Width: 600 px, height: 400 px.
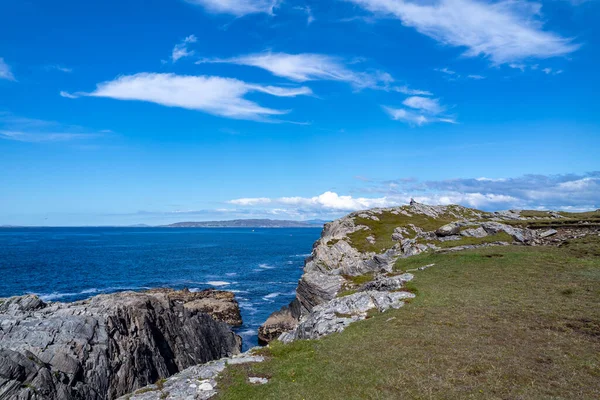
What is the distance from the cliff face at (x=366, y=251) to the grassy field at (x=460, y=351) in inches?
194

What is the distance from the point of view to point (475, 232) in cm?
6744

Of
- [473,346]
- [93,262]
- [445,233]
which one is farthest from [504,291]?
[93,262]

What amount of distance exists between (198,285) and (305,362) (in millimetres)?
87174

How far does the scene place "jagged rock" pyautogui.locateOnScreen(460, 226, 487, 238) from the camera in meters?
66.4

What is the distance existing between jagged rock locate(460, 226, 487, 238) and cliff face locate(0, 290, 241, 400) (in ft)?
161

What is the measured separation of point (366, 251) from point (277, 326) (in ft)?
126

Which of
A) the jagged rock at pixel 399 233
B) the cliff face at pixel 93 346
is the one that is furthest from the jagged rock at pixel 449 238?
the cliff face at pixel 93 346

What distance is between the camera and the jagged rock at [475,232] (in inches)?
2616

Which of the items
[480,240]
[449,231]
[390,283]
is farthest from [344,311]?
[449,231]

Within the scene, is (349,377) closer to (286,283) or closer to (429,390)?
(429,390)

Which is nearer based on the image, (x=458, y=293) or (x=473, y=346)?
(x=473, y=346)

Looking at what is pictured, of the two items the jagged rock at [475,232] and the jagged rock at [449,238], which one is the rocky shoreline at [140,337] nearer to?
the jagged rock at [475,232]

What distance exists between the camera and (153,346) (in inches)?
1380

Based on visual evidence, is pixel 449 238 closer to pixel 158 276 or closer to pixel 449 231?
pixel 449 231
